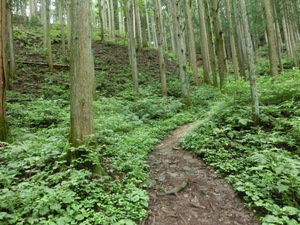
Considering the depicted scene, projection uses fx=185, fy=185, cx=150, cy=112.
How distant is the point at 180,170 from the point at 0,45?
16.2 feet

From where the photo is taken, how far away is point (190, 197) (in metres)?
3.47

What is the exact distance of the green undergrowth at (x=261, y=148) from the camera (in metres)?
2.87

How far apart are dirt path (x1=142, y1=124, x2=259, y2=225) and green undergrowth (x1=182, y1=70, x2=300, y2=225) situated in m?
0.23

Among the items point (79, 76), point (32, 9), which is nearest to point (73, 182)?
point (79, 76)

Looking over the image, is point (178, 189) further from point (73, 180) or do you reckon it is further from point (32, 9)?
point (32, 9)

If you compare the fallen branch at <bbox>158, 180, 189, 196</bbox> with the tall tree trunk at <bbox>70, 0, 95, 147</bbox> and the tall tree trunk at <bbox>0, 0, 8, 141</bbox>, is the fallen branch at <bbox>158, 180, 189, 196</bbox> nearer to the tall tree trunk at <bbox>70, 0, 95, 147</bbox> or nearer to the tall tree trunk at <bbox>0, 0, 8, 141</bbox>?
the tall tree trunk at <bbox>70, 0, 95, 147</bbox>

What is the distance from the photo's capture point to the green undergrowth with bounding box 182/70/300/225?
287cm

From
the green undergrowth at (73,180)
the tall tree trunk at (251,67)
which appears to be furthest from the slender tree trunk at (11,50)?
the tall tree trunk at (251,67)

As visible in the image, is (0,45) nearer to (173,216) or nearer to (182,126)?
(173,216)

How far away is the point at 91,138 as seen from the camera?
371 centimetres

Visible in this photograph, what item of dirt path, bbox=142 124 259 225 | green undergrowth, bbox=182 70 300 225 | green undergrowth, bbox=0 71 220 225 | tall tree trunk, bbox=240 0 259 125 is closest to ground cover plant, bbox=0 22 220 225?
green undergrowth, bbox=0 71 220 225

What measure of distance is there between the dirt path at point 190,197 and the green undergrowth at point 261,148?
→ 0.23 meters

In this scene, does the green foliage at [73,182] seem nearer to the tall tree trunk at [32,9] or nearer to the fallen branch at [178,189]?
the fallen branch at [178,189]

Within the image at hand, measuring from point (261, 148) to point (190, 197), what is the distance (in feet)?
6.73
